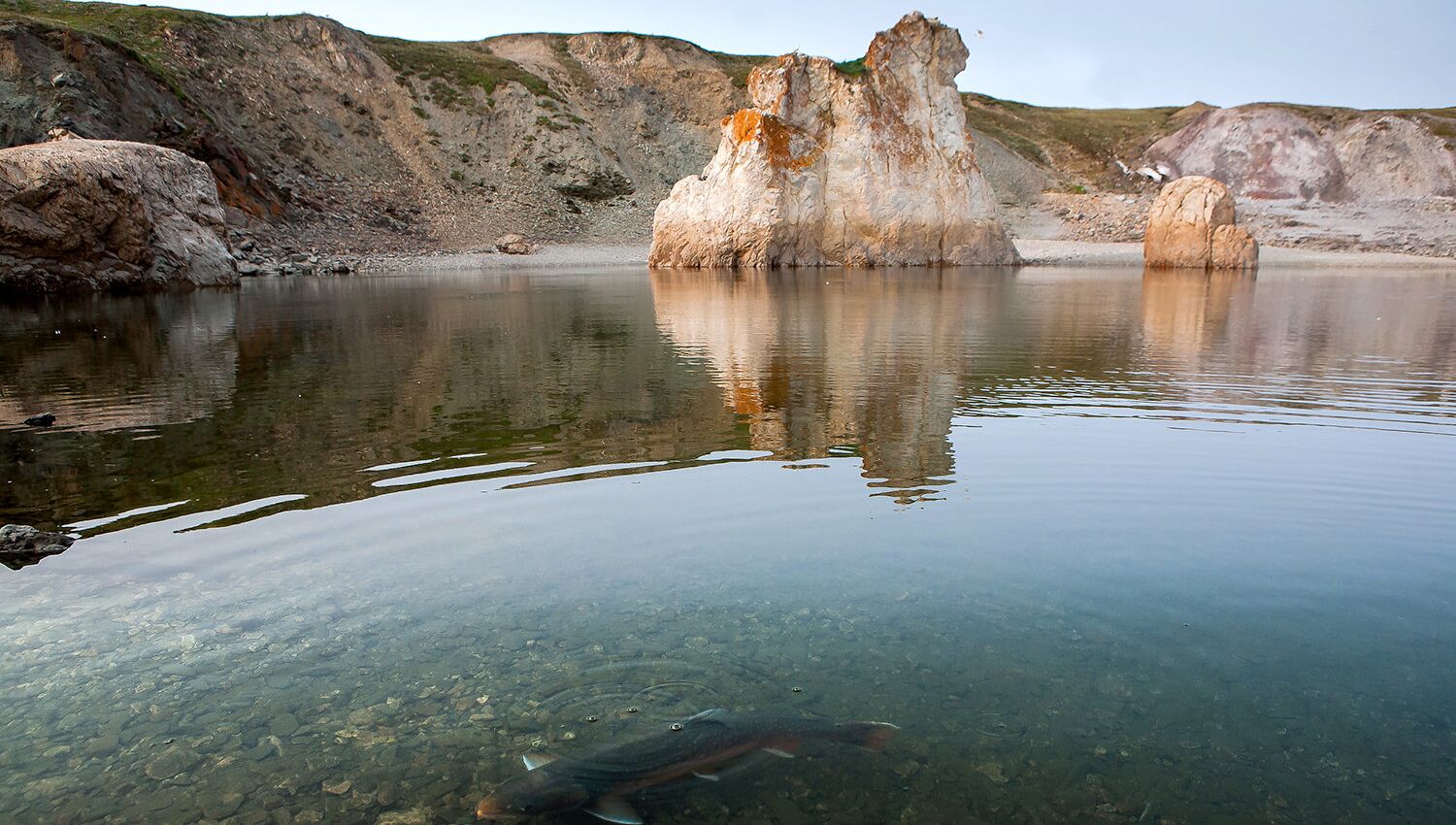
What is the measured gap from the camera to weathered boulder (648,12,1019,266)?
37.3m

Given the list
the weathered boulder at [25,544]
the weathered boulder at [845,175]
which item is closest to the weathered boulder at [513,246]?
the weathered boulder at [845,175]

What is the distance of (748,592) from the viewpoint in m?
4.58

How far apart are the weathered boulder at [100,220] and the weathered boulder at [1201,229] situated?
116 feet

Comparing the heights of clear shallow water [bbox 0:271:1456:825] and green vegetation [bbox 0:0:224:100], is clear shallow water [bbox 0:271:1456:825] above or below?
below

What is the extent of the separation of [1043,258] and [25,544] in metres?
46.0

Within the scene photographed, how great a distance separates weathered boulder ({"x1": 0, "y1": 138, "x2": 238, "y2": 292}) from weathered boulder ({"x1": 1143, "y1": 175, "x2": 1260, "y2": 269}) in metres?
35.3

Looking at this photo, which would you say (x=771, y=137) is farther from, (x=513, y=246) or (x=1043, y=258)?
(x=513, y=246)

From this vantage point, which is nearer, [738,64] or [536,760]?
[536,760]

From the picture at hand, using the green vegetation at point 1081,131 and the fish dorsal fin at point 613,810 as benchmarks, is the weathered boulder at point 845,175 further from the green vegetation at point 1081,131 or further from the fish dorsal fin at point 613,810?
the fish dorsal fin at point 613,810

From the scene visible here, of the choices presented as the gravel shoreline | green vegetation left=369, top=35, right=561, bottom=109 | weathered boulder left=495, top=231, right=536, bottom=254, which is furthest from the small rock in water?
green vegetation left=369, top=35, right=561, bottom=109

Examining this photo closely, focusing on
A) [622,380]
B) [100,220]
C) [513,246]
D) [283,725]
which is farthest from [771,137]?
[283,725]

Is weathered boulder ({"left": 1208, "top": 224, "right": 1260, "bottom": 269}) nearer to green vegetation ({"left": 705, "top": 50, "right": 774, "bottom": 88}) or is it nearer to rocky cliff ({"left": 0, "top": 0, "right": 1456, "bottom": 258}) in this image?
rocky cliff ({"left": 0, "top": 0, "right": 1456, "bottom": 258})

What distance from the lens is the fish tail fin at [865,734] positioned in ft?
10.6

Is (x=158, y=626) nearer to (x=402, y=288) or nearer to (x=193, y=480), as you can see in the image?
(x=193, y=480)
